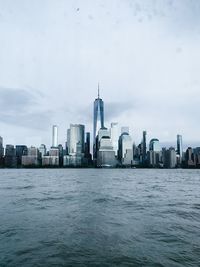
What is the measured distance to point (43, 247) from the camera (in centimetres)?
2094

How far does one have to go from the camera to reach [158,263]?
18.0 m

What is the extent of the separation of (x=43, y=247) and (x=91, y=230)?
6211mm

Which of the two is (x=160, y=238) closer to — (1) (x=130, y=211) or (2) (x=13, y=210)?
(1) (x=130, y=211)

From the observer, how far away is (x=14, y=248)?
20.5 meters

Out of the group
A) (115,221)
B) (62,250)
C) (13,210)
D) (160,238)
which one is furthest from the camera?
(13,210)

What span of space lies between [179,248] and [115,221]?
9.83 m

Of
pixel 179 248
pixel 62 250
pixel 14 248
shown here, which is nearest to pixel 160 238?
pixel 179 248

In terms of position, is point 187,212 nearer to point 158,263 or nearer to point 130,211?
point 130,211

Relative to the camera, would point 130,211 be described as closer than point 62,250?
No

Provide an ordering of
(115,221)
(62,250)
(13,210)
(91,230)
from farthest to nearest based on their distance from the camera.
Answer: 1. (13,210)
2. (115,221)
3. (91,230)
4. (62,250)

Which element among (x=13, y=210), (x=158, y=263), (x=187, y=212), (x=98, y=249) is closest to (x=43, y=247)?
(x=98, y=249)

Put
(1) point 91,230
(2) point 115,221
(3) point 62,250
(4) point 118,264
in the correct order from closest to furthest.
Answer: (4) point 118,264
(3) point 62,250
(1) point 91,230
(2) point 115,221

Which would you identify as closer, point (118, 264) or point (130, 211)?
point (118, 264)

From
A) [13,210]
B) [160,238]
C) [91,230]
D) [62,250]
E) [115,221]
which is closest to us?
[62,250]
